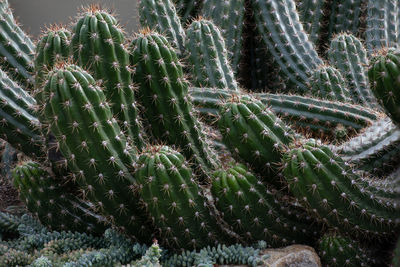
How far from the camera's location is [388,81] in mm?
2416

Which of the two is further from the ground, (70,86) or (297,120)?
(70,86)

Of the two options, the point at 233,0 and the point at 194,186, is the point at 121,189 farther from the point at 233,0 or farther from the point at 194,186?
the point at 233,0

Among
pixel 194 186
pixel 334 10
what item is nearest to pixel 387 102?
pixel 194 186

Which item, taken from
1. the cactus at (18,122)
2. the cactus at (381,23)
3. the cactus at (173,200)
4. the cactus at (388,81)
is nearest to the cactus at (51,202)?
the cactus at (18,122)

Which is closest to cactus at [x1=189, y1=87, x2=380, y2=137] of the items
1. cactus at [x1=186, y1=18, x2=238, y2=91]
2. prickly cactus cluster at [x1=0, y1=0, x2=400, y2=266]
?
cactus at [x1=186, y1=18, x2=238, y2=91]

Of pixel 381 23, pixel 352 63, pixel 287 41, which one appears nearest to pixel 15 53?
pixel 287 41

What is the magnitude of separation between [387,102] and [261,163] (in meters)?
0.74

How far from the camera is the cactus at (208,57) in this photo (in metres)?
3.87

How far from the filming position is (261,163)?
2.69 m

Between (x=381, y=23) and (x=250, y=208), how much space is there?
10.5 ft

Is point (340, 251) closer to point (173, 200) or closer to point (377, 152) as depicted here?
point (377, 152)

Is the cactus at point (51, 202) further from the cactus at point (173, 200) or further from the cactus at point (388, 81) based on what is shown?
the cactus at point (388, 81)

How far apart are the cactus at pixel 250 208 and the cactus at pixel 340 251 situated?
0.20 metres

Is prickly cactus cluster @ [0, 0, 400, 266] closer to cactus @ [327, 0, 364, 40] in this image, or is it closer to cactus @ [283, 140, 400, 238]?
cactus @ [283, 140, 400, 238]
